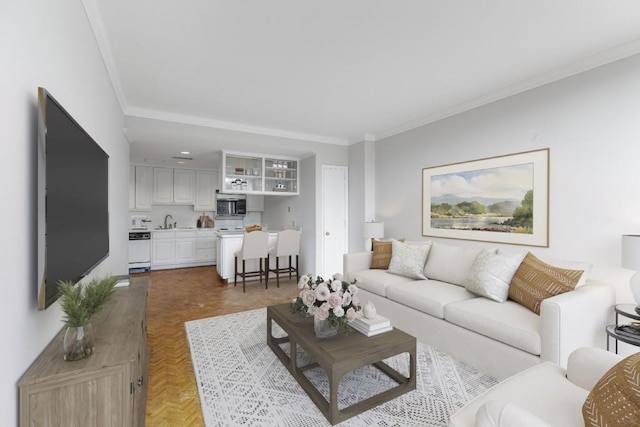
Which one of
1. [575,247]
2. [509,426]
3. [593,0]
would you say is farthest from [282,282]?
[593,0]

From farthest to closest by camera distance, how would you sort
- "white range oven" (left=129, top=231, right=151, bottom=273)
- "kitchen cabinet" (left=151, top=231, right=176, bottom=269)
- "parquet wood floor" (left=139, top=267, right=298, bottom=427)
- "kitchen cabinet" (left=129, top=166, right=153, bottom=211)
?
"kitchen cabinet" (left=129, top=166, right=153, bottom=211), "kitchen cabinet" (left=151, top=231, right=176, bottom=269), "white range oven" (left=129, top=231, right=151, bottom=273), "parquet wood floor" (left=139, top=267, right=298, bottom=427)

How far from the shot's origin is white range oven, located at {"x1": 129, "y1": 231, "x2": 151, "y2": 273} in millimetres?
6016

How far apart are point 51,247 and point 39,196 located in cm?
21

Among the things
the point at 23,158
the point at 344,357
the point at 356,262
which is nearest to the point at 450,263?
the point at 356,262

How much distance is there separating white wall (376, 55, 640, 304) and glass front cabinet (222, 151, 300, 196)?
327 cm

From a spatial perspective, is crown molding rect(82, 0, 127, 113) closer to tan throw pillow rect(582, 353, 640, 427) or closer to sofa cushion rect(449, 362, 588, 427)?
sofa cushion rect(449, 362, 588, 427)

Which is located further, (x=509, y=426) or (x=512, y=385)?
(x=512, y=385)

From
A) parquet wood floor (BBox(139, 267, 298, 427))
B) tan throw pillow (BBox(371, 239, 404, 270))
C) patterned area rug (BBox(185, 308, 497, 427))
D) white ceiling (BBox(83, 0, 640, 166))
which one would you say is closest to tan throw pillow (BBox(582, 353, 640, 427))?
patterned area rug (BBox(185, 308, 497, 427))

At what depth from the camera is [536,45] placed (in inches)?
94.7

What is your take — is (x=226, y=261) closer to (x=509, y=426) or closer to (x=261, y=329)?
(x=261, y=329)

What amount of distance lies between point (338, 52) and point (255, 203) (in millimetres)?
5436

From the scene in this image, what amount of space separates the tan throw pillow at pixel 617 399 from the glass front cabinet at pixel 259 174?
4.93m

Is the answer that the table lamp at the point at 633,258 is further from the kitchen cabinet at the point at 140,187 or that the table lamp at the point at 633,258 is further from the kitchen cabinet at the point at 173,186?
the kitchen cabinet at the point at 140,187

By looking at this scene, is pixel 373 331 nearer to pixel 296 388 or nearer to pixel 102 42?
pixel 296 388
